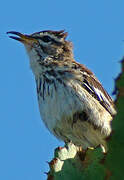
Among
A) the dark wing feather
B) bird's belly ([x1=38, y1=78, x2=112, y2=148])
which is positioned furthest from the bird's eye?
bird's belly ([x1=38, y1=78, x2=112, y2=148])

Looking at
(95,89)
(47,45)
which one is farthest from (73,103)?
(47,45)

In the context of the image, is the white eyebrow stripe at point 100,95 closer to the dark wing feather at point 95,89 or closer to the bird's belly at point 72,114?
the dark wing feather at point 95,89

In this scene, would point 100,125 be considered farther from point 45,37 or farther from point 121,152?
point 121,152

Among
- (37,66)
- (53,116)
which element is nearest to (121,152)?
(53,116)

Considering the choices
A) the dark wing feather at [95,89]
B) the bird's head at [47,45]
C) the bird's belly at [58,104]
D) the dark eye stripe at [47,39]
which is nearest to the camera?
the bird's belly at [58,104]

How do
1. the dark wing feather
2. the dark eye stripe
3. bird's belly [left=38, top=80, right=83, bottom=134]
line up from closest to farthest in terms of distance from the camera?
1. bird's belly [left=38, top=80, right=83, bottom=134]
2. the dark wing feather
3. the dark eye stripe

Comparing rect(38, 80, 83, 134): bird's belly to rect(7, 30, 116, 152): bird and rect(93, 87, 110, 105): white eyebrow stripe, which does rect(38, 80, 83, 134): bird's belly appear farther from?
rect(93, 87, 110, 105): white eyebrow stripe

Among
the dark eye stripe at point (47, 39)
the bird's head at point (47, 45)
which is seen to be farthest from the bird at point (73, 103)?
the dark eye stripe at point (47, 39)
